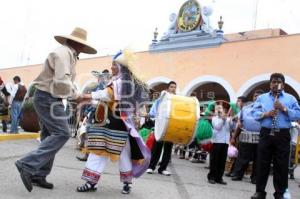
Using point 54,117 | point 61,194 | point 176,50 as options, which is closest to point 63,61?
point 54,117

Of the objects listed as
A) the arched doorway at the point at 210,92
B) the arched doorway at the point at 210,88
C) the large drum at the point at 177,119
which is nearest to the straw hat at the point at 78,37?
the large drum at the point at 177,119

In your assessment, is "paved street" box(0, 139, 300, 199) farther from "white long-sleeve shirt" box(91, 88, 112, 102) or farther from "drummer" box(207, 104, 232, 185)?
"white long-sleeve shirt" box(91, 88, 112, 102)

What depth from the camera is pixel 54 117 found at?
4.88 meters

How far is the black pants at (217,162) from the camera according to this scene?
7.03 m

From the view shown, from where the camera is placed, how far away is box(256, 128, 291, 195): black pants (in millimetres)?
5445

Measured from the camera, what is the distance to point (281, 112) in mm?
5477

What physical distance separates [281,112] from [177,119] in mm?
2046

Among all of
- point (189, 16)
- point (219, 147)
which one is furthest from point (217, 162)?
point (189, 16)

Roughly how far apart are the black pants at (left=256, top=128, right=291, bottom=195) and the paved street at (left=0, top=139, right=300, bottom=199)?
534 mm

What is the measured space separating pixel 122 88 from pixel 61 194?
1.35 meters

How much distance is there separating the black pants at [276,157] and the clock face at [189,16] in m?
14.8

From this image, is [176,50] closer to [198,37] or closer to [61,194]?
[198,37]

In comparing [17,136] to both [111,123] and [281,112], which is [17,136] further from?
[281,112]

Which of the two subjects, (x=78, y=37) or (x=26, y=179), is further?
(x=78, y=37)
